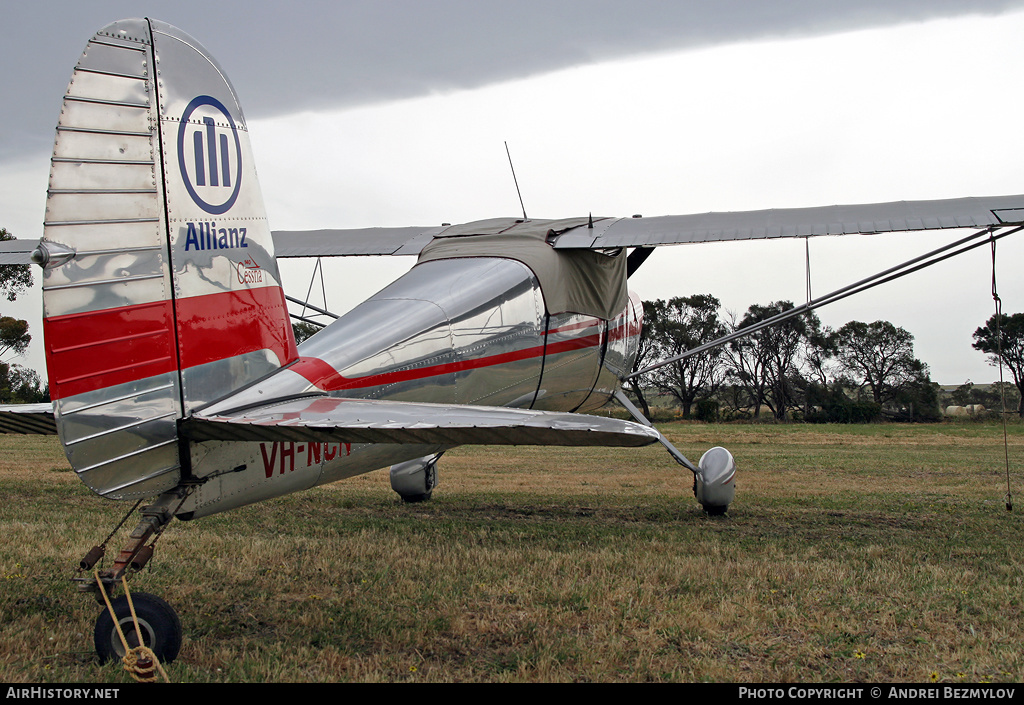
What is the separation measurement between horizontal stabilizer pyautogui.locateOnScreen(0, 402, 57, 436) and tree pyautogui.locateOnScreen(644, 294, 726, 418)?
3562 cm

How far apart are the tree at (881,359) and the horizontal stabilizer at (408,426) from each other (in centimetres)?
4494

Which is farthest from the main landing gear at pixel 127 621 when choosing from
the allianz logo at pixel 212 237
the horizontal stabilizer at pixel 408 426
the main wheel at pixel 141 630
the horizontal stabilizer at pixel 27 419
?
the allianz logo at pixel 212 237

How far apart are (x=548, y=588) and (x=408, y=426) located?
226 cm

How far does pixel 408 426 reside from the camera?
11.4 ft

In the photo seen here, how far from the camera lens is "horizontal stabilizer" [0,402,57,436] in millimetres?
4430

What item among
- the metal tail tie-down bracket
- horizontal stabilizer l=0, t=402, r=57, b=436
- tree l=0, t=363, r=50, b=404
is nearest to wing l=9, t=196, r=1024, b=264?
horizontal stabilizer l=0, t=402, r=57, b=436

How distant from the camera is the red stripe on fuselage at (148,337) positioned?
11.6 feet

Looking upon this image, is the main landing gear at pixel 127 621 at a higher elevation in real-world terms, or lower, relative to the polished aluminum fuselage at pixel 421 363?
lower

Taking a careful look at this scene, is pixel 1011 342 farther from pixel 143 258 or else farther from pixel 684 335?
pixel 143 258

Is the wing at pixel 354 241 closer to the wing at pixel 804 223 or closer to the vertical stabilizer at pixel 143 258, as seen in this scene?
the wing at pixel 804 223

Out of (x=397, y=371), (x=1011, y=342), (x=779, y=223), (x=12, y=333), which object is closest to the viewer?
(x=397, y=371)

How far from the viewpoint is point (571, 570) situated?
5.81 metres

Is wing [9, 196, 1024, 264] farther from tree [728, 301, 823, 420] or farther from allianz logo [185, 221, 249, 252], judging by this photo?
tree [728, 301, 823, 420]

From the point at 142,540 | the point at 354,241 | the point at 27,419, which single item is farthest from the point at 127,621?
the point at 354,241
